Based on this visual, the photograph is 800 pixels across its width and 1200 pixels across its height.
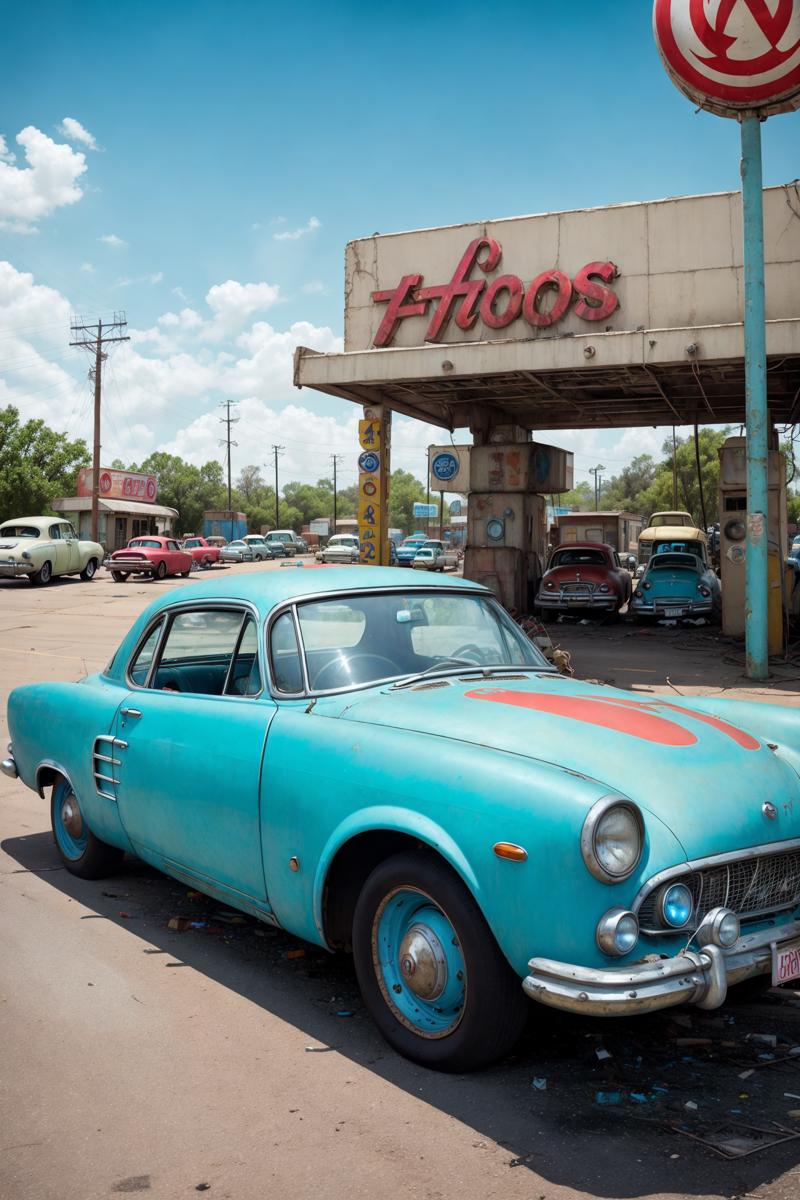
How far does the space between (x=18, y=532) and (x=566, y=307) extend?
819 inches

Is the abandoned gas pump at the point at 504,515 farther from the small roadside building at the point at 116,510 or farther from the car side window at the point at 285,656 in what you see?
the small roadside building at the point at 116,510

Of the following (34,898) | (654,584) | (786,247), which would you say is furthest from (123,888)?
(654,584)

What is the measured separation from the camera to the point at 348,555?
48.3m

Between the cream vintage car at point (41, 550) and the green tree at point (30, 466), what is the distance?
80.3ft

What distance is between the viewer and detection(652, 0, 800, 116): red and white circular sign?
1163cm

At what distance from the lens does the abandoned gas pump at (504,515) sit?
67.3 feet

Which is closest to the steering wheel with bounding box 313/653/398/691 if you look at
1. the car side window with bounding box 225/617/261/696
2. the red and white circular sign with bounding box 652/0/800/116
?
the car side window with bounding box 225/617/261/696

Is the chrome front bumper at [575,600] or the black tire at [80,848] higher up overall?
the chrome front bumper at [575,600]

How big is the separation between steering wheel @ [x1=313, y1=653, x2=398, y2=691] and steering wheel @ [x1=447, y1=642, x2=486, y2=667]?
0.33 meters

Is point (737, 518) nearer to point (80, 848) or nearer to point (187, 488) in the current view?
point (80, 848)

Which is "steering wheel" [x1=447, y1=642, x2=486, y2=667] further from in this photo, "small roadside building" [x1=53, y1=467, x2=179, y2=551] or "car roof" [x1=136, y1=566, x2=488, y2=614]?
"small roadside building" [x1=53, y1=467, x2=179, y2=551]

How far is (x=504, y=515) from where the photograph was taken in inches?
810

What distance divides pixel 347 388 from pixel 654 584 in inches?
304

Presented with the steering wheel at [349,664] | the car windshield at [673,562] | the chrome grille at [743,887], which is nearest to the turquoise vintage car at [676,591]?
the car windshield at [673,562]
